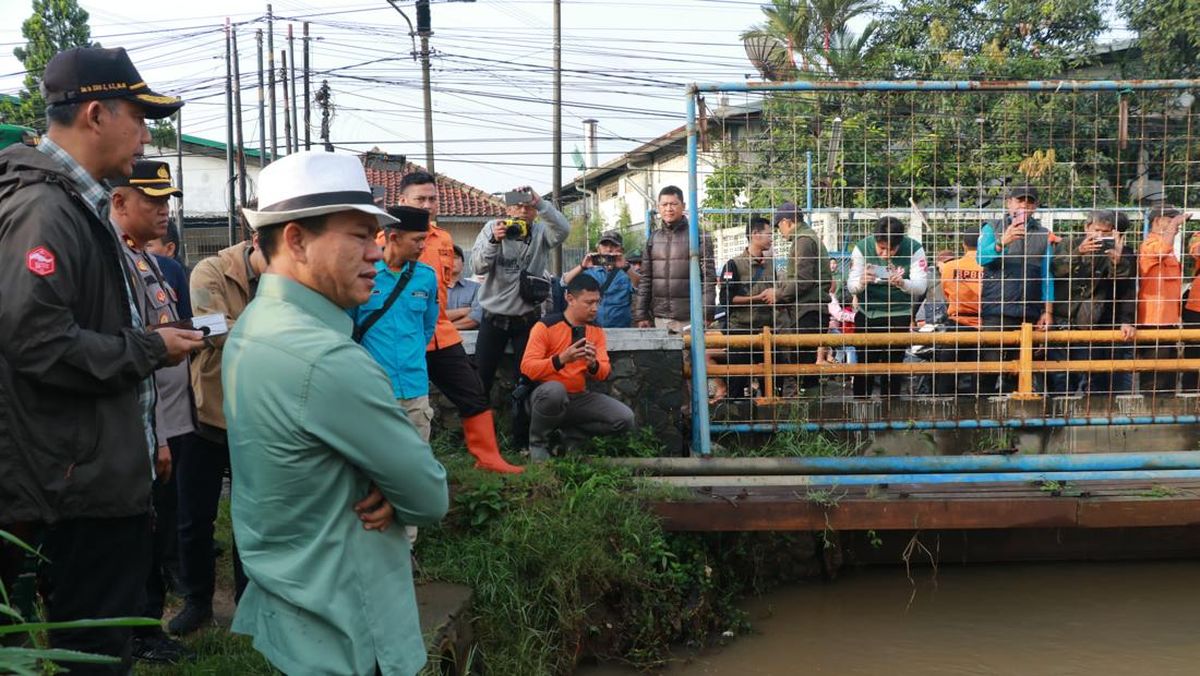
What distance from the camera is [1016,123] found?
6078 millimetres

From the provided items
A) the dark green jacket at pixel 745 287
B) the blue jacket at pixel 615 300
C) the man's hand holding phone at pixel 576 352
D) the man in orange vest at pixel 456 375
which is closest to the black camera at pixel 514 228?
the man in orange vest at pixel 456 375

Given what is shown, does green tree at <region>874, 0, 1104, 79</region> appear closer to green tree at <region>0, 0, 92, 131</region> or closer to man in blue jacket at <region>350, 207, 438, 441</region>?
man in blue jacket at <region>350, 207, 438, 441</region>

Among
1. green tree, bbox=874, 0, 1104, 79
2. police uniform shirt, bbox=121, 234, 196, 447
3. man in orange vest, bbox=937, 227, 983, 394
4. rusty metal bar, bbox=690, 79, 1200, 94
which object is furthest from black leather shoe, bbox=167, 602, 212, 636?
green tree, bbox=874, 0, 1104, 79

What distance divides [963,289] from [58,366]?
6294 millimetres

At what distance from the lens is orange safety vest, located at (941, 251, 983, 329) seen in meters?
7.01

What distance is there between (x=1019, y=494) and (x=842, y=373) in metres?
1.25

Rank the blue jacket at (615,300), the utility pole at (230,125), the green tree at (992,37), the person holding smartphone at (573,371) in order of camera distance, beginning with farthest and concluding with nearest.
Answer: the utility pole at (230,125)
the green tree at (992,37)
the blue jacket at (615,300)
the person holding smartphone at (573,371)

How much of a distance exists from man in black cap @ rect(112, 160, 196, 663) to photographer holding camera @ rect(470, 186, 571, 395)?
7.59 feet

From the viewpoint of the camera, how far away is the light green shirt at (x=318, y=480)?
198 cm

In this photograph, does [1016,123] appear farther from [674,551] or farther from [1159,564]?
[674,551]

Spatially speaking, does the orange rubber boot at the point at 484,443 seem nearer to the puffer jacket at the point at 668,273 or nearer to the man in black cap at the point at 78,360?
the puffer jacket at the point at 668,273

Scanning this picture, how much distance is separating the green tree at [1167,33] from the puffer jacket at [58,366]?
53.6 feet

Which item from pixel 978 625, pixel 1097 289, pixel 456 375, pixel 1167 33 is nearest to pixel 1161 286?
pixel 1097 289

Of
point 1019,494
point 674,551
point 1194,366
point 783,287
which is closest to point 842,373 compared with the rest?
point 783,287
